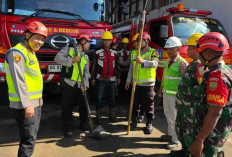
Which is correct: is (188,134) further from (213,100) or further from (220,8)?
(220,8)

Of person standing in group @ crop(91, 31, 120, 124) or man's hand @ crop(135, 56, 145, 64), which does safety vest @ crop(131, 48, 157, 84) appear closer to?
man's hand @ crop(135, 56, 145, 64)

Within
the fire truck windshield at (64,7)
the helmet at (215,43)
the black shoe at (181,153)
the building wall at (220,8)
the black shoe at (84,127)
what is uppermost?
the building wall at (220,8)

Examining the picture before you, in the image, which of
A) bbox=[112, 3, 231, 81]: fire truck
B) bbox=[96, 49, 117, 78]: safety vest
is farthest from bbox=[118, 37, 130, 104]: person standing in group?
bbox=[96, 49, 117, 78]: safety vest

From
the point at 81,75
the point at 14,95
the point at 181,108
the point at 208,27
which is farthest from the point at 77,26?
the point at 208,27

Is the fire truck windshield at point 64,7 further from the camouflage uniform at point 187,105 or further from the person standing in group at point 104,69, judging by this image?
the camouflage uniform at point 187,105

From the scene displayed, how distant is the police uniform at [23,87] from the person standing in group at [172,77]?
1964mm

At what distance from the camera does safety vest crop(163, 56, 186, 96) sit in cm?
336

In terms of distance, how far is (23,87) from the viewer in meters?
2.30

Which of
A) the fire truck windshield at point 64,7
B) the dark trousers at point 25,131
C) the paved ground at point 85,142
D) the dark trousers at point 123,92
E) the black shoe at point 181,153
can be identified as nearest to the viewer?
the dark trousers at point 25,131

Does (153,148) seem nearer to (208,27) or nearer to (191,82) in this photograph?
(191,82)

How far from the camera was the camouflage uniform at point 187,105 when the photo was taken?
240cm

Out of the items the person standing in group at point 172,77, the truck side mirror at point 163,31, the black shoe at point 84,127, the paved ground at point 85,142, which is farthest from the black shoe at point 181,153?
the truck side mirror at point 163,31

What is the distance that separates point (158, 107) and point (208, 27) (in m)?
2.50

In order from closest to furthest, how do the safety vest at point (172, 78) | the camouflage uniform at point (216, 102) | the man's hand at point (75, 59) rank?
the camouflage uniform at point (216, 102) → the safety vest at point (172, 78) → the man's hand at point (75, 59)
